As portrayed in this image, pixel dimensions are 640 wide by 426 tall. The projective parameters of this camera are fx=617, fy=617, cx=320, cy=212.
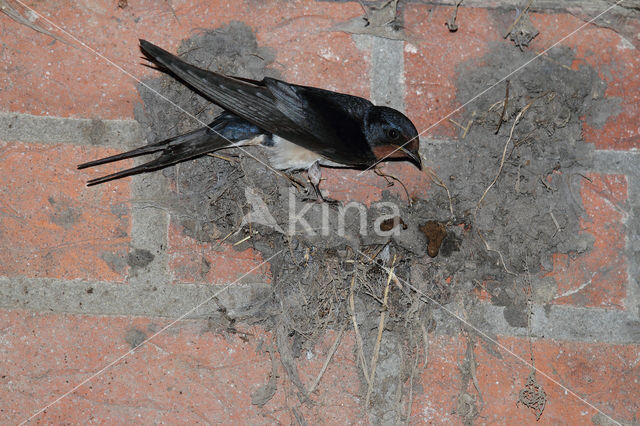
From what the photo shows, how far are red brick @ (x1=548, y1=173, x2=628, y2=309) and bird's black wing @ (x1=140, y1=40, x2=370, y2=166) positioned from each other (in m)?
0.62

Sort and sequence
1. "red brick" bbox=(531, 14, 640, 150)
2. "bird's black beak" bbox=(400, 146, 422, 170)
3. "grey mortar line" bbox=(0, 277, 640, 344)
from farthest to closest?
"red brick" bbox=(531, 14, 640, 150)
"bird's black beak" bbox=(400, 146, 422, 170)
"grey mortar line" bbox=(0, 277, 640, 344)

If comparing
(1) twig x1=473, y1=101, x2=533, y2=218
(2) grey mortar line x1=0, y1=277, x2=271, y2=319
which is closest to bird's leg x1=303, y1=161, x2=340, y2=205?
(2) grey mortar line x1=0, y1=277, x2=271, y2=319

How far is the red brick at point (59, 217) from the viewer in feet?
4.88

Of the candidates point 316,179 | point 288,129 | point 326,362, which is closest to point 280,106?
point 288,129

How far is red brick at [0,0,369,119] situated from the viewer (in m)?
1.52

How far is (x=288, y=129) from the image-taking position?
1549mm

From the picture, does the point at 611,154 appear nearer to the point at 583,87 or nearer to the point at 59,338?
the point at 583,87

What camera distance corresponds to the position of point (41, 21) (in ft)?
5.03

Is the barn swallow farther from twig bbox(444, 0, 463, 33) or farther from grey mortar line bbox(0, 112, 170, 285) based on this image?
twig bbox(444, 0, 463, 33)

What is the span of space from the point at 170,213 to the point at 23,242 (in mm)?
354

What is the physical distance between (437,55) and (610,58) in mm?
482

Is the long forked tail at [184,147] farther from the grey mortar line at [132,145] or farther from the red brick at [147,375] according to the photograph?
the red brick at [147,375]

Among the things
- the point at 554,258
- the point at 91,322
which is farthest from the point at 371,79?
the point at 91,322

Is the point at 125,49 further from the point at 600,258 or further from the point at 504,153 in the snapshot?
the point at 600,258
